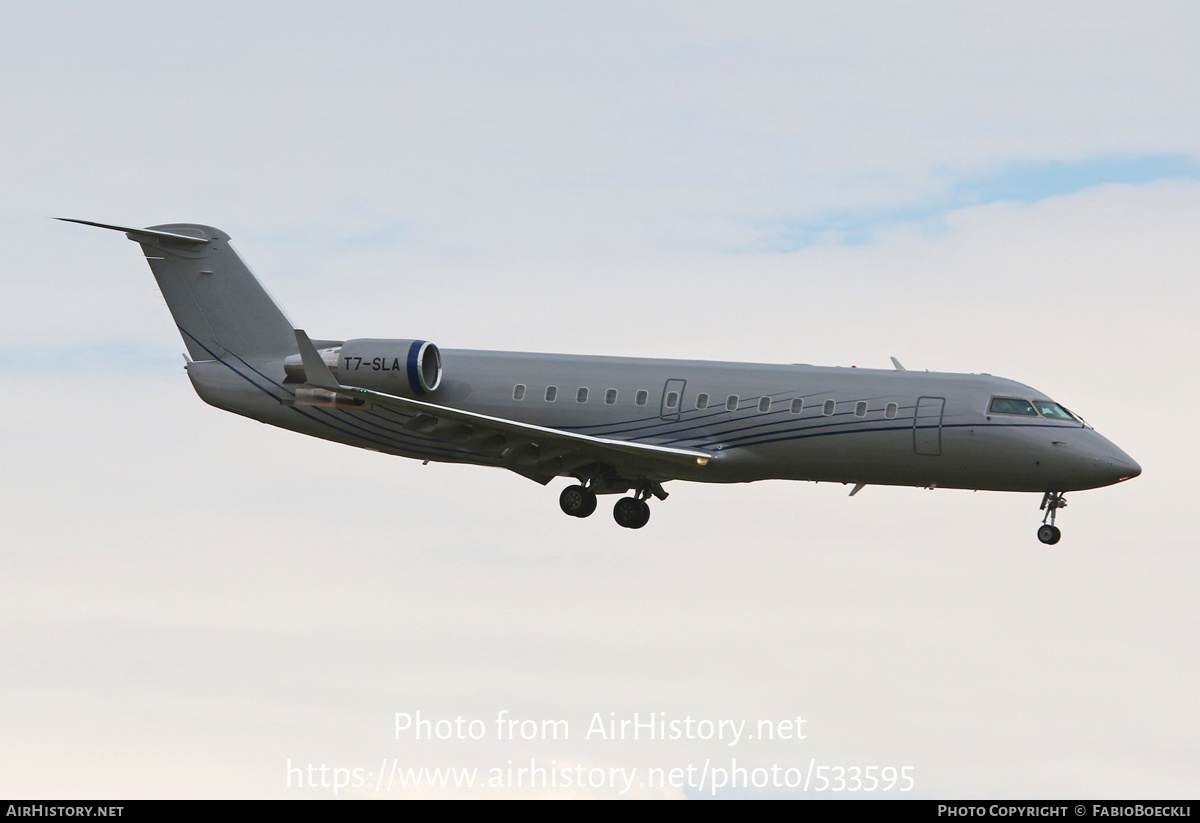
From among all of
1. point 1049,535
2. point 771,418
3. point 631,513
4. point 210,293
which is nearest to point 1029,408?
point 1049,535

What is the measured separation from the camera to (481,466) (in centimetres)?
3438

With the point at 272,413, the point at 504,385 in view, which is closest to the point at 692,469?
the point at 504,385

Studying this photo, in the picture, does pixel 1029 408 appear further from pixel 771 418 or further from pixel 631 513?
pixel 631 513

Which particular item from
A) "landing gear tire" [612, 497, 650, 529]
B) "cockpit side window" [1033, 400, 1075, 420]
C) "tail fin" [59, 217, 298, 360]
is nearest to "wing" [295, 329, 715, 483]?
"landing gear tire" [612, 497, 650, 529]

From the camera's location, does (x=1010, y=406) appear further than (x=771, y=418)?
No

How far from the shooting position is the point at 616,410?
107 ft

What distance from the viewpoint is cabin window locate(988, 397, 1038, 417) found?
3033cm

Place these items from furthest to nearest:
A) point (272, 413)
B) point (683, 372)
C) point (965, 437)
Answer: point (272, 413), point (683, 372), point (965, 437)

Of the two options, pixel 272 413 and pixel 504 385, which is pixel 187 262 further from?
pixel 504 385

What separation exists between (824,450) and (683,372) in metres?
3.61

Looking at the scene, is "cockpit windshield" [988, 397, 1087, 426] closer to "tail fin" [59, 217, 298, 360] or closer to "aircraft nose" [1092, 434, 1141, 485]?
"aircraft nose" [1092, 434, 1141, 485]

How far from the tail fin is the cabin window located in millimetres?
16109

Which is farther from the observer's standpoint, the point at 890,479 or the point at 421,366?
the point at 421,366

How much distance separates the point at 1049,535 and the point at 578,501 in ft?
32.0
